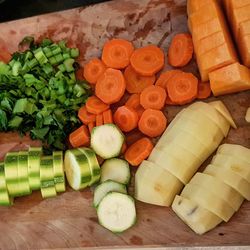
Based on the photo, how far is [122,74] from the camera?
373cm

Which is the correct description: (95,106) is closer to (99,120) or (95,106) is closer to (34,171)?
(99,120)

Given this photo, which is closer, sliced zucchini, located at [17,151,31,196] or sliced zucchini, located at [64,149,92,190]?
sliced zucchini, located at [64,149,92,190]

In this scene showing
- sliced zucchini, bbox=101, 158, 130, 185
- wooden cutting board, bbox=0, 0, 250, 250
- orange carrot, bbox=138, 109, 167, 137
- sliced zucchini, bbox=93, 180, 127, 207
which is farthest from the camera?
orange carrot, bbox=138, 109, 167, 137

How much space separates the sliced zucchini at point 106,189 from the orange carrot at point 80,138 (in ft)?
1.37

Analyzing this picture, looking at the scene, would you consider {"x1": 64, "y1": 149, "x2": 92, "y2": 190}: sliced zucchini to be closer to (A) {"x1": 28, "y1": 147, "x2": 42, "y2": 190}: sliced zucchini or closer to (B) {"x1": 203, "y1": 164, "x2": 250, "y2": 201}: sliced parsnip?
(A) {"x1": 28, "y1": 147, "x2": 42, "y2": 190}: sliced zucchini

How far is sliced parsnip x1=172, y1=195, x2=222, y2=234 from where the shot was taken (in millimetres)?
3041

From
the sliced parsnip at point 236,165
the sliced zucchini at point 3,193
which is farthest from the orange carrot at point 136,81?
the sliced zucchini at point 3,193

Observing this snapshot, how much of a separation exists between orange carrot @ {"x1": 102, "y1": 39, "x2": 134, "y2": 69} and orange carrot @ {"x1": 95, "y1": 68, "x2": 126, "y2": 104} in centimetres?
9

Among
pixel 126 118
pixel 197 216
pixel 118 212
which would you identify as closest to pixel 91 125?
pixel 126 118

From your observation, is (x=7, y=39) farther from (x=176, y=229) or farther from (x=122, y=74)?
(x=176, y=229)

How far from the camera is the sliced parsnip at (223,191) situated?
308 centimetres

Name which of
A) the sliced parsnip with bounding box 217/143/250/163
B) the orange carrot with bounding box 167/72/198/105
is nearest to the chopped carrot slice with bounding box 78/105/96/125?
the orange carrot with bounding box 167/72/198/105

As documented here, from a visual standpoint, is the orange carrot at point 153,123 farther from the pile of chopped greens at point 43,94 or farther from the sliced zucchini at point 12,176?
the sliced zucchini at point 12,176

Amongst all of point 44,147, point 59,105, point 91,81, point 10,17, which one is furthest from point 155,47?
point 10,17
